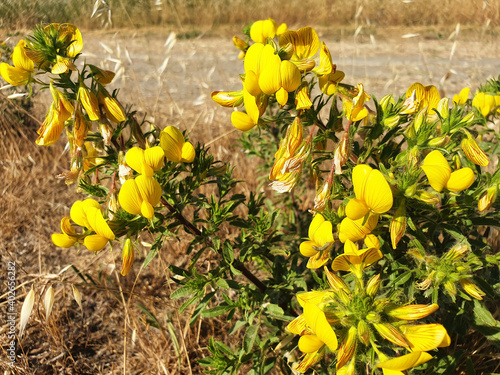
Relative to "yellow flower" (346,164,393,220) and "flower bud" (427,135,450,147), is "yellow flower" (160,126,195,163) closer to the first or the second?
"yellow flower" (346,164,393,220)

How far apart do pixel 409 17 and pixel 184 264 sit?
9425 mm

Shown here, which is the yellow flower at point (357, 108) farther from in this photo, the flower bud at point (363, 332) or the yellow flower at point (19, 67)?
the yellow flower at point (19, 67)

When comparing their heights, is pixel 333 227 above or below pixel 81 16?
below

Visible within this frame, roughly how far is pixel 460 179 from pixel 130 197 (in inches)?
40.2

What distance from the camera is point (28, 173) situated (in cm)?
362

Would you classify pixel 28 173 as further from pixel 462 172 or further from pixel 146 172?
pixel 462 172

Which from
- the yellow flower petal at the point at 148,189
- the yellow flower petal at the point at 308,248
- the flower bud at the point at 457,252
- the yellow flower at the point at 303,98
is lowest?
the flower bud at the point at 457,252

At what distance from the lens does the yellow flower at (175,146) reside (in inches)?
55.3

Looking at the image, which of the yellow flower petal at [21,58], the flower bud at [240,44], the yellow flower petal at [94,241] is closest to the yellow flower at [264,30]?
the flower bud at [240,44]

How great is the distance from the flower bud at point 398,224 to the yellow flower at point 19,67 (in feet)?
4.47

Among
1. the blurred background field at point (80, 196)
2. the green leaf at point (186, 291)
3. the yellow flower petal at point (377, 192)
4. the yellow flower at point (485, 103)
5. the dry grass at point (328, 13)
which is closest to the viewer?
the yellow flower petal at point (377, 192)

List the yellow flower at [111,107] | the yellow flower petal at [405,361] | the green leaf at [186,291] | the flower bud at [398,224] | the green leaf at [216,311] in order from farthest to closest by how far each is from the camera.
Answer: the green leaf at [216,311] → the green leaf at [186,291] → the yellow flower at [111,107] → the flower bud at [398,224] → the yellow flower petal at [405,361]

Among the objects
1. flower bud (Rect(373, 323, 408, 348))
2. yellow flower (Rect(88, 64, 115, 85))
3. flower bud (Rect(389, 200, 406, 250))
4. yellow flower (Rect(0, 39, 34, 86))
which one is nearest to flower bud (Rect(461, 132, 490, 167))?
flower bud (Rect(389, 200, 406, 250))

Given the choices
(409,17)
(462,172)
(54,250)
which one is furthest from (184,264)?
(409,17)
